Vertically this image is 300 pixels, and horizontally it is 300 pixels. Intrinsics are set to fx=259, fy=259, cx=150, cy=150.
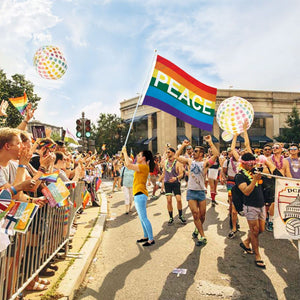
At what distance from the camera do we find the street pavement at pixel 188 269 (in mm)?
3453

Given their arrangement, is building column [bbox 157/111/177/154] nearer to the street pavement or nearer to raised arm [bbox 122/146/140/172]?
the street pavement

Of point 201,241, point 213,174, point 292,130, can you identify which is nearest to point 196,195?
point 201,241

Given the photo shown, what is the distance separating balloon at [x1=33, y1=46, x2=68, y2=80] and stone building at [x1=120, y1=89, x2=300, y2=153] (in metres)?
25.3

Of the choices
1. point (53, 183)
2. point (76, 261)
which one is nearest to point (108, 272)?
point (76, 261)

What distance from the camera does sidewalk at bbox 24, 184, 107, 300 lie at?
10.3 feet

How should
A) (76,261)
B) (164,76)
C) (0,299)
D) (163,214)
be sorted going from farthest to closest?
(163,214) → (164,76) → (76,261) → (0,299)

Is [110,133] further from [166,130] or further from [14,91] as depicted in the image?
[14,91]

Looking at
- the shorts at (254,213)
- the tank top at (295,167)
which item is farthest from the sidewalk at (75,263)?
the tank top at (295,167)

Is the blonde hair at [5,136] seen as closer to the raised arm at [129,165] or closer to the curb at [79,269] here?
the curb at [79,269]

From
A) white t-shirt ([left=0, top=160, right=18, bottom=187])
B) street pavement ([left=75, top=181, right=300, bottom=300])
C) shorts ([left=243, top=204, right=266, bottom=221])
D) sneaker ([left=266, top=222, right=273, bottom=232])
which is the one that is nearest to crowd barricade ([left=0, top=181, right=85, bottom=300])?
white t-shirt ([left=0, top=160, right=18, bottom=187])

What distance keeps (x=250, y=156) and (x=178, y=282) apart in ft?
7.84

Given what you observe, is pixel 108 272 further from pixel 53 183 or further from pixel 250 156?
pixel 250 156

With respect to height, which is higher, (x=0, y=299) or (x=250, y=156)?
(x=250, y=156)

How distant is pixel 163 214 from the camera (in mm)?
8250
